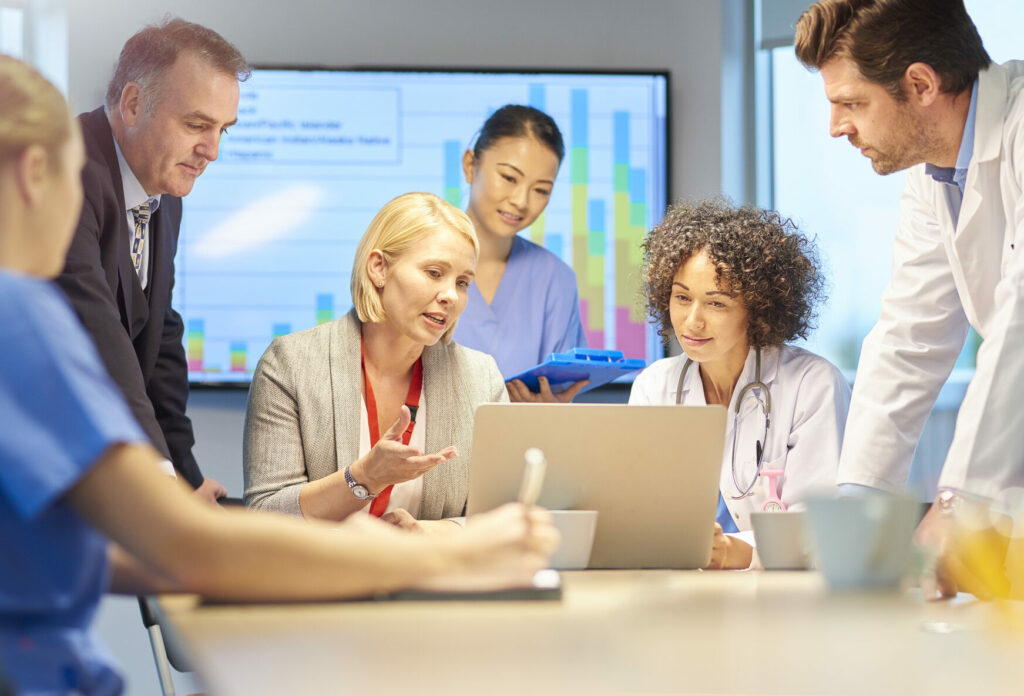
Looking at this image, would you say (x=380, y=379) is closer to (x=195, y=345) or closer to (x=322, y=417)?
(x=322, y=417)

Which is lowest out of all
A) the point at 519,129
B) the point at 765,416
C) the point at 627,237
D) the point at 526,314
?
the point at 765,416

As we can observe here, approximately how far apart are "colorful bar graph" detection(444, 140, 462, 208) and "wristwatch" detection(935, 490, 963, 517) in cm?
215

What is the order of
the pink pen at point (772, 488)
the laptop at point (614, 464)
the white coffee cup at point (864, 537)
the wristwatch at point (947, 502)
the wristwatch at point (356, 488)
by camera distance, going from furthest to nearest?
the wristwatch at point (356, 488)
the pink pen at point (772, 488)
the wristwatch at point (947, 502)
the laptop at point (614, 464)
the white coffee cup at point (864, 537)

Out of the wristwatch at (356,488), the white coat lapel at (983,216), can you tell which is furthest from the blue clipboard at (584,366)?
the white coat lapel at (983,216)

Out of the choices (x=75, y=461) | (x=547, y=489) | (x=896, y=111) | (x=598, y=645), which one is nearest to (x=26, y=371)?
(x=75, y=461)

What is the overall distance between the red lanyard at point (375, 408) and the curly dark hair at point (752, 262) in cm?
67

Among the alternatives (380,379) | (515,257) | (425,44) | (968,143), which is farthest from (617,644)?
(425,44)

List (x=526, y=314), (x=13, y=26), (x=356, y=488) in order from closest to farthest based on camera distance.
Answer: (x=356, y=488) → (x=526, y=314) → (x=13, y=26)

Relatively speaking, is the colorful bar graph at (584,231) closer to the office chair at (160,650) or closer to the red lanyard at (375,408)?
the red lanyard at (375,408)

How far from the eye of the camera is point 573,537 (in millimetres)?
1420

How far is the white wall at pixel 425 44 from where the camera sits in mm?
3475

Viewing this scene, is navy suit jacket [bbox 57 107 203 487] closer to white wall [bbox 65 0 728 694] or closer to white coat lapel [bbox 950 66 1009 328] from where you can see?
white wall [bbox 65 0 728 694]

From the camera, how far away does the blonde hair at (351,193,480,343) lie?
7.55ft

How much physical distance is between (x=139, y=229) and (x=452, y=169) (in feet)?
4.48
